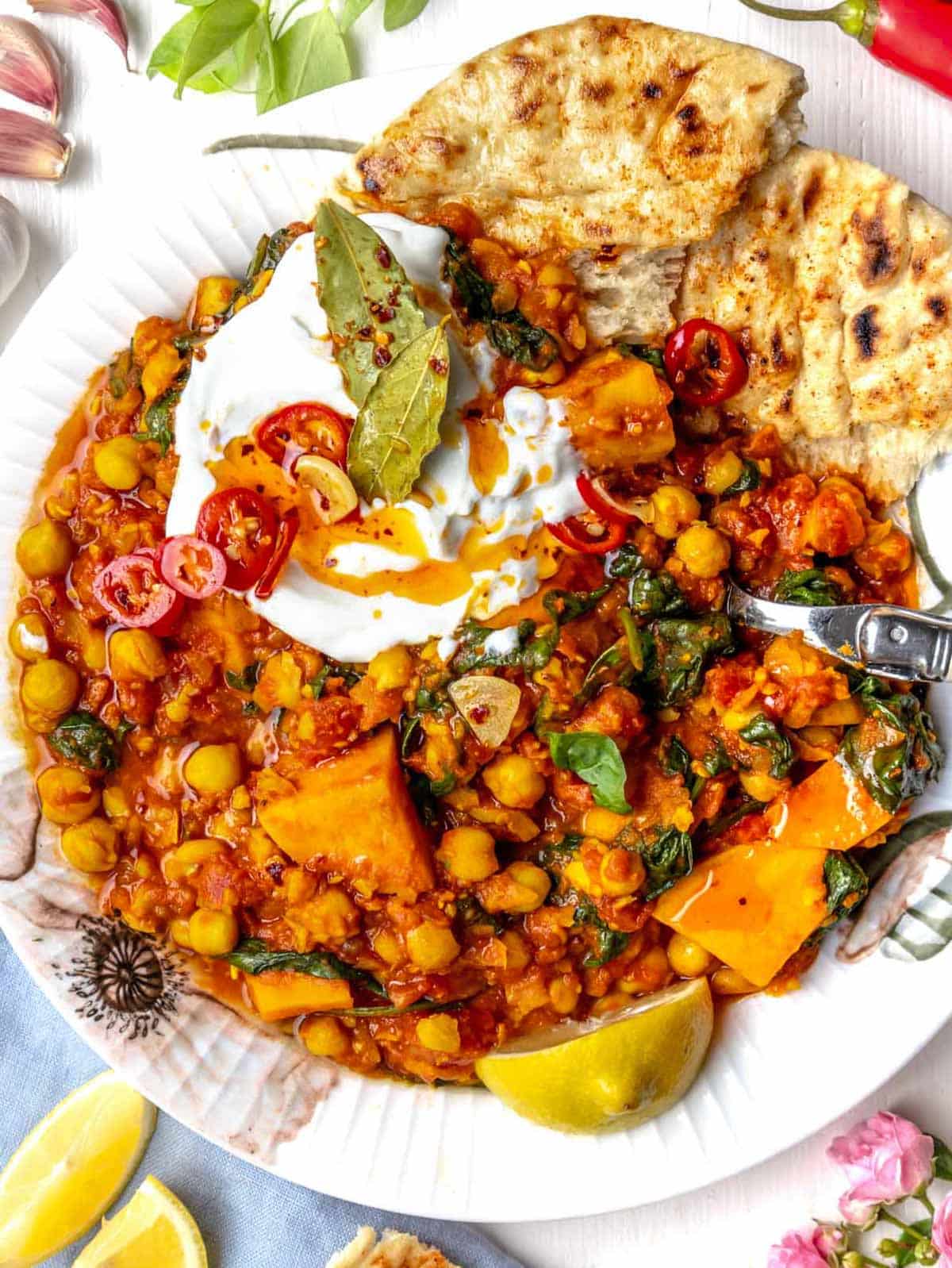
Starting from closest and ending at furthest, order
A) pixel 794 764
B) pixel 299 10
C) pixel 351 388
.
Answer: pixel 351 388 → pixel 794 764 → pixel 299 10

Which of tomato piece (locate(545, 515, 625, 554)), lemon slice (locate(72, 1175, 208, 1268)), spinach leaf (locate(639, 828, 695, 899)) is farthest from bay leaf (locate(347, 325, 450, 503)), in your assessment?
lemon slice (locate(72, 1175, 208, 1268))

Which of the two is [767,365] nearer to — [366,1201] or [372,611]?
[372,611]

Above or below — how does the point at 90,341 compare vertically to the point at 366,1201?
above

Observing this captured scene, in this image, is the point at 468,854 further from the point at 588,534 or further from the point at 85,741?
the point at 85,741

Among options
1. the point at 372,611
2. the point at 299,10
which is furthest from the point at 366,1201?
the point at 299,10

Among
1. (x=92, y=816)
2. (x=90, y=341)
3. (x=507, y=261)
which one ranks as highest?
(x=507, y=261)

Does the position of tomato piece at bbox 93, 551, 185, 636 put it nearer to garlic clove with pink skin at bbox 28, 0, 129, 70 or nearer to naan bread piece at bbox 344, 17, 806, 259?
naan bread piece at bbox 344, 17, 806, 259

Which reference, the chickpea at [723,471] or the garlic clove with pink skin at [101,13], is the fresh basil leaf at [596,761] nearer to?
the chickpea at [723,471]
